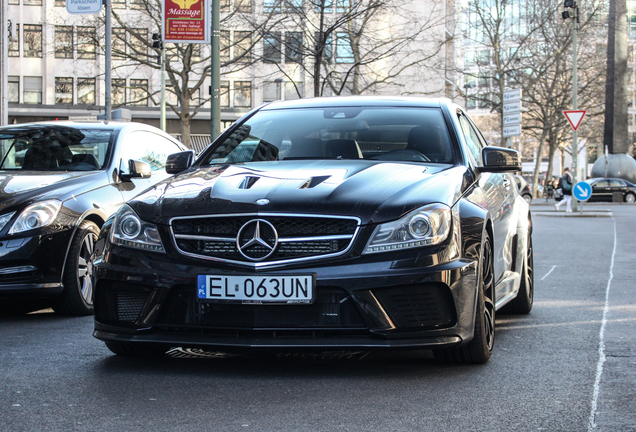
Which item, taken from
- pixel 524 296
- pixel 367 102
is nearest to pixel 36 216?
pixel 367 102

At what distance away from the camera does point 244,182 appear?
15.8 feet

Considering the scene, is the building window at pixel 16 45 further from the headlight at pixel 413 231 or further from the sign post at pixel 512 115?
the headlight at pixel 413 231

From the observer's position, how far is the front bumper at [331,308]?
423 centimetres

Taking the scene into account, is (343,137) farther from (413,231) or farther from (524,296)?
(524,296)

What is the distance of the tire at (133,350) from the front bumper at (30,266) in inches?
66.8

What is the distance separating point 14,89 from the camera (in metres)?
56.5

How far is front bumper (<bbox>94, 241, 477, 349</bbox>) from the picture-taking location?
4234 millimetres

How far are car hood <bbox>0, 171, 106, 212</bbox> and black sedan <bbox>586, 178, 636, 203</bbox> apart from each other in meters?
42.8

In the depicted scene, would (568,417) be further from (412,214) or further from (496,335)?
(496,335)

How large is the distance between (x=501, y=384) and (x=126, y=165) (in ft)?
14.5

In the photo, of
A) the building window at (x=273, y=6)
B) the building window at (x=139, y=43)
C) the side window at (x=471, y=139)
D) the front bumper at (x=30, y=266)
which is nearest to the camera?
the side window at (x=471, y=139)

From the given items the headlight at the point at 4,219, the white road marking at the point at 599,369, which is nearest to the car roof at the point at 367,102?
the white road marking at the point at 599,369

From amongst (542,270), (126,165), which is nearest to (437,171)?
(126,165)

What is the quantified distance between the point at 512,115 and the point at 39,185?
16959 millimetres
